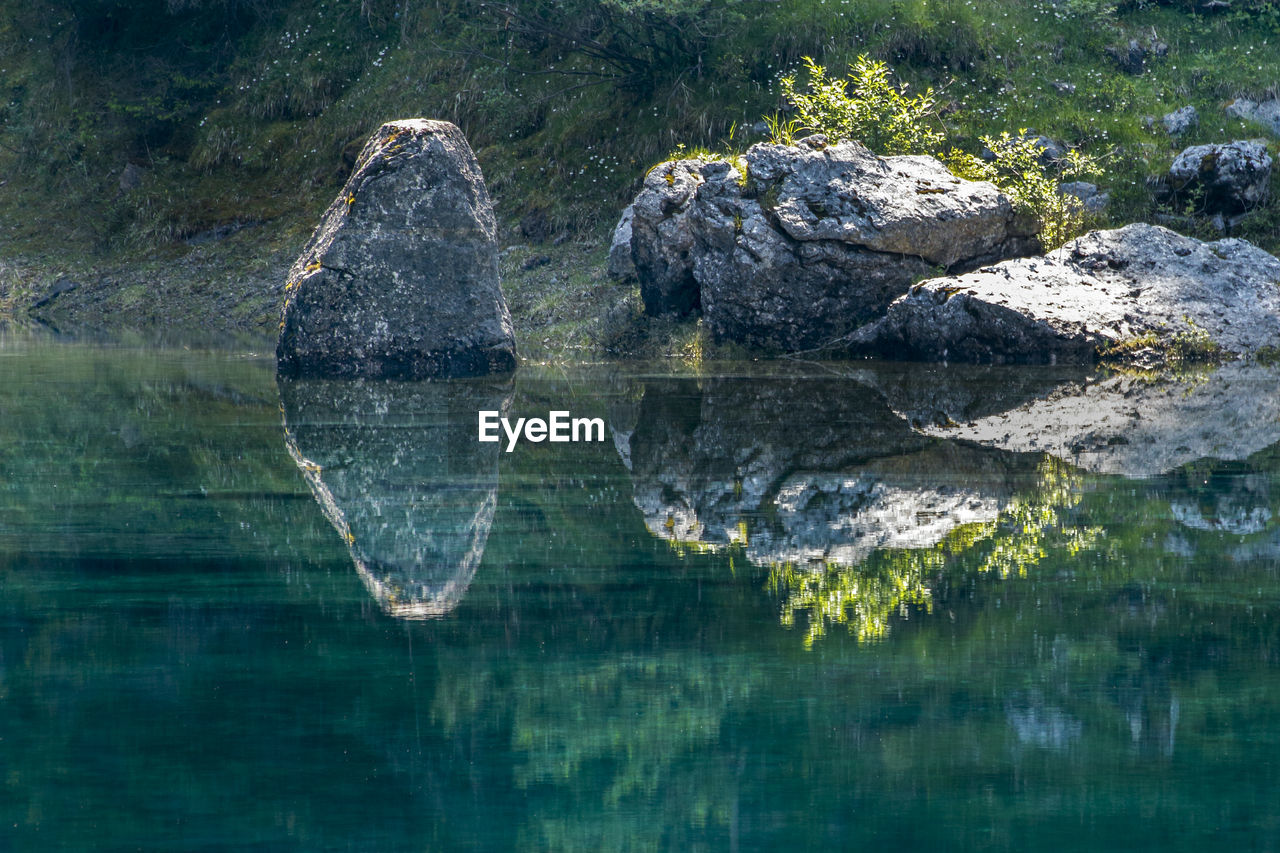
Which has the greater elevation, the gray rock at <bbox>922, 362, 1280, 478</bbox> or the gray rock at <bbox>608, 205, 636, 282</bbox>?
the gray rock at <bbox>922, 362, 1280, 478</bbox>

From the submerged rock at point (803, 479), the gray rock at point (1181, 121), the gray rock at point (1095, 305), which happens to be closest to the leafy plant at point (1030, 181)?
the gray rock at point (1095, 305)

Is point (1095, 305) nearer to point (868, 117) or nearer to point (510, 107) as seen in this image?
point (868, 117)

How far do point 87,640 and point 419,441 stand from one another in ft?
12.4

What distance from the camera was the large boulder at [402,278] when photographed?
10914 mm

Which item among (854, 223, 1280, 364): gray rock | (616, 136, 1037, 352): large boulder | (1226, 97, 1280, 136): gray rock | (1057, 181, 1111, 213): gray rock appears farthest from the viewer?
(1226, 97, 1280, 136): gray rock

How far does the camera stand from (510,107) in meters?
20.8

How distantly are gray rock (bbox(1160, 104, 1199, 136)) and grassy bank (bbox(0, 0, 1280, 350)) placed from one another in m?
0.13

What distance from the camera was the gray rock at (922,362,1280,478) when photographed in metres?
6.56

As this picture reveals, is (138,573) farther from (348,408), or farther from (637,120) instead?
(637,120)

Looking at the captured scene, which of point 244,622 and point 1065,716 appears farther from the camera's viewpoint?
point 244,622

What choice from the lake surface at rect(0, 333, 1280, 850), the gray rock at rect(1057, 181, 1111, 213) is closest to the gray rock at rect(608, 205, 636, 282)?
the gray rock at rect(1057, 181, 1111, 213)

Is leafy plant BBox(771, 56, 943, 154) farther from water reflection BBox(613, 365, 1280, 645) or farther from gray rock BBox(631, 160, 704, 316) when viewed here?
water reflection BBox(613, 365, 1280, 645)

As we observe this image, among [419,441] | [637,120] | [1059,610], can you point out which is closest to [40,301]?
[637,120]

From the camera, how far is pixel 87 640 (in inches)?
141
